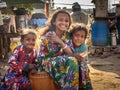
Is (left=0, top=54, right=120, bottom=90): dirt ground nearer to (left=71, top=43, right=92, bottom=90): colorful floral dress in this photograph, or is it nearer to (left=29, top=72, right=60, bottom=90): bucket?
(left=71, top=43, right=92, bottom=90): colorful floral dress

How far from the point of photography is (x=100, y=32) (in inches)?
414

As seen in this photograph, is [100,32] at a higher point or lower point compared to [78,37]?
lower

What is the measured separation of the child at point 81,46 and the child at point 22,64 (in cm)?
50

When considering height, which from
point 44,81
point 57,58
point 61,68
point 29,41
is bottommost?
point 44,81

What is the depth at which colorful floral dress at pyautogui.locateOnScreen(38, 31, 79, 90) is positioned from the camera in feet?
11.9

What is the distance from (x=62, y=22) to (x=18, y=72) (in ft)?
2.69

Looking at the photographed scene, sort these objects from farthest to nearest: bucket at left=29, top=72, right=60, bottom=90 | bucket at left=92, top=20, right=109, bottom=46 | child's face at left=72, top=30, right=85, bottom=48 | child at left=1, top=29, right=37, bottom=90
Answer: bucket at left=92, top=20, right=109, bottom=46
child's face at left=72, top=30, right=85, bottom=48
child at left=1, top=29, right=37, bottom=90
bucket at left=29, top=72, right=60, bottom=90

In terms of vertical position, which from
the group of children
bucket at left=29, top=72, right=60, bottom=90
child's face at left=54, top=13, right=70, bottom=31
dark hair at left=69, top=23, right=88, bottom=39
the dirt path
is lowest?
the dirt path


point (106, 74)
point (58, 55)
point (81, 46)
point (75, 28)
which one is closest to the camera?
point (58, 55)

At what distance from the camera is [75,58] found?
144 inches

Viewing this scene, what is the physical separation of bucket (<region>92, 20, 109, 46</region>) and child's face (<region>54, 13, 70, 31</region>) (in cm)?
666

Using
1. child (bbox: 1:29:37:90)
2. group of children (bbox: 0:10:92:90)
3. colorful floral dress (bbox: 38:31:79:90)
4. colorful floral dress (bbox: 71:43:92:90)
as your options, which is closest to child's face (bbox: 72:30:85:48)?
group of children (bbox: 0:10:92:90)

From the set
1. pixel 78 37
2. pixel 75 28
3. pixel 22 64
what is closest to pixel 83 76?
pixel 78 37

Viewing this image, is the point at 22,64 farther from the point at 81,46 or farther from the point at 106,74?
the point at 106,74
